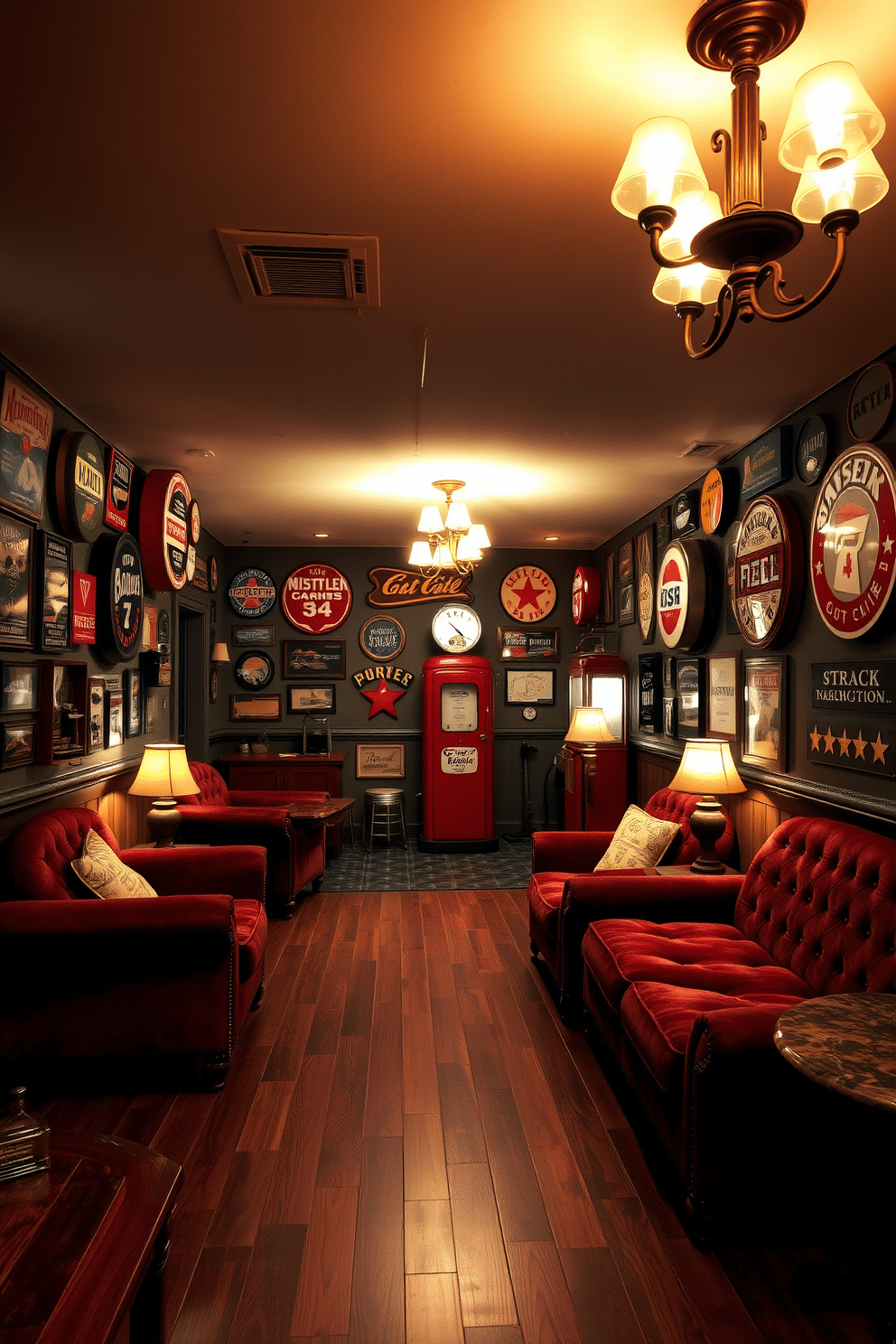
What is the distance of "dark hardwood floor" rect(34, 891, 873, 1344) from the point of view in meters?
2.04

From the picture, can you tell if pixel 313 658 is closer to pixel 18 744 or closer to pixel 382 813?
pixel 382 813

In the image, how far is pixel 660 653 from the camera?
242 inches

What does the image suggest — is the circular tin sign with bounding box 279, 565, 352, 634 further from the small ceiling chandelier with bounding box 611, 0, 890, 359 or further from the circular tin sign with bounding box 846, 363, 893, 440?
the small ceiling chandelier with bounding box 611, 0, 890, 359

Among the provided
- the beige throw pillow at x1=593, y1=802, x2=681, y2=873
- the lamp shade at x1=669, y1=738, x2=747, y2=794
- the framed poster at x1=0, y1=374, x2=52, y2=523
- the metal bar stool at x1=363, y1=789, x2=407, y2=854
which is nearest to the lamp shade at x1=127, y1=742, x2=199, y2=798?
the framed poster at x1=0, y1=374, x2=52, y2=523

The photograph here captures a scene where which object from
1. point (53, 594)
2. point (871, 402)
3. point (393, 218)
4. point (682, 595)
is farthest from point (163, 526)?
point (871, 402)

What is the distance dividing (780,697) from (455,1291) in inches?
118

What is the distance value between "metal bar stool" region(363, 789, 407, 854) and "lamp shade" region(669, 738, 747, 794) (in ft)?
13.2

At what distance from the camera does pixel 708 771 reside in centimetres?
422

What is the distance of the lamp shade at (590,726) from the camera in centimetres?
625

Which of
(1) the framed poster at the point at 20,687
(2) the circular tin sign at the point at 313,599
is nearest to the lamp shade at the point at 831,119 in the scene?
(1) the framed poster at the point at 20,687

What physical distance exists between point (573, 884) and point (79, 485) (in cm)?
296

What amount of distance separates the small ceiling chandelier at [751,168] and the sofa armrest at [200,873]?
354cm

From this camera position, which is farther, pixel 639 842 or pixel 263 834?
pixel 263 834

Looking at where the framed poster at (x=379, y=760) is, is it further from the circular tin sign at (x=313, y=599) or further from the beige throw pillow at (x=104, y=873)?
the beige throw pillow at (x=104, y=873)
